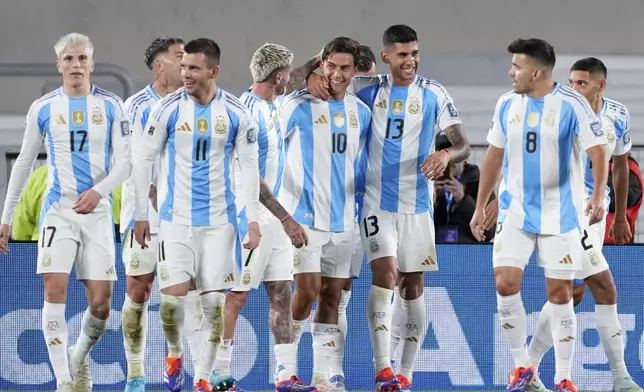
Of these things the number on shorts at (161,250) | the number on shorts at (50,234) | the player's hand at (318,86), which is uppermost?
the player's hand at (318,86)

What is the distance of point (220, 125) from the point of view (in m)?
7.34

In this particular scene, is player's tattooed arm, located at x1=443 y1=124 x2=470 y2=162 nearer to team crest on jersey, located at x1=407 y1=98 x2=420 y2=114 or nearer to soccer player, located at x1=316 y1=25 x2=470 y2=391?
soccer player, located at x1=316 y1=25 x2=470 y2=391

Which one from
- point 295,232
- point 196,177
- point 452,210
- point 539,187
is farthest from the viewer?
point 452,210

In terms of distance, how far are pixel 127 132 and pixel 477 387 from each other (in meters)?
2.93

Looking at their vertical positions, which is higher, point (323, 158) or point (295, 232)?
point (323, 158)

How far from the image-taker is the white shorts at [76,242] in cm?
762

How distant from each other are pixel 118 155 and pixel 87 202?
0.37 m

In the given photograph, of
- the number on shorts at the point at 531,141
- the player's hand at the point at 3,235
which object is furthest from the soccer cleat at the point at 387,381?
the player's hand at the point at 3,235

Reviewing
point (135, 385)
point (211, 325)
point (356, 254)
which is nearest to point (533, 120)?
point (356, 254)

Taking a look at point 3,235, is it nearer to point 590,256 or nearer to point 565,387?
point 565,387

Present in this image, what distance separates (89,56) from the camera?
776cm

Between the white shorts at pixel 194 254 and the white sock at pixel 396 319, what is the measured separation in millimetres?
1271

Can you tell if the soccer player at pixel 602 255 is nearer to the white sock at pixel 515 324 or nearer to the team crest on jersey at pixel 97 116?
the white sock at pixel 515 324

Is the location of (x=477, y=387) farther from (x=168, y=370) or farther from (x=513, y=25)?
(x=513, y=25)
